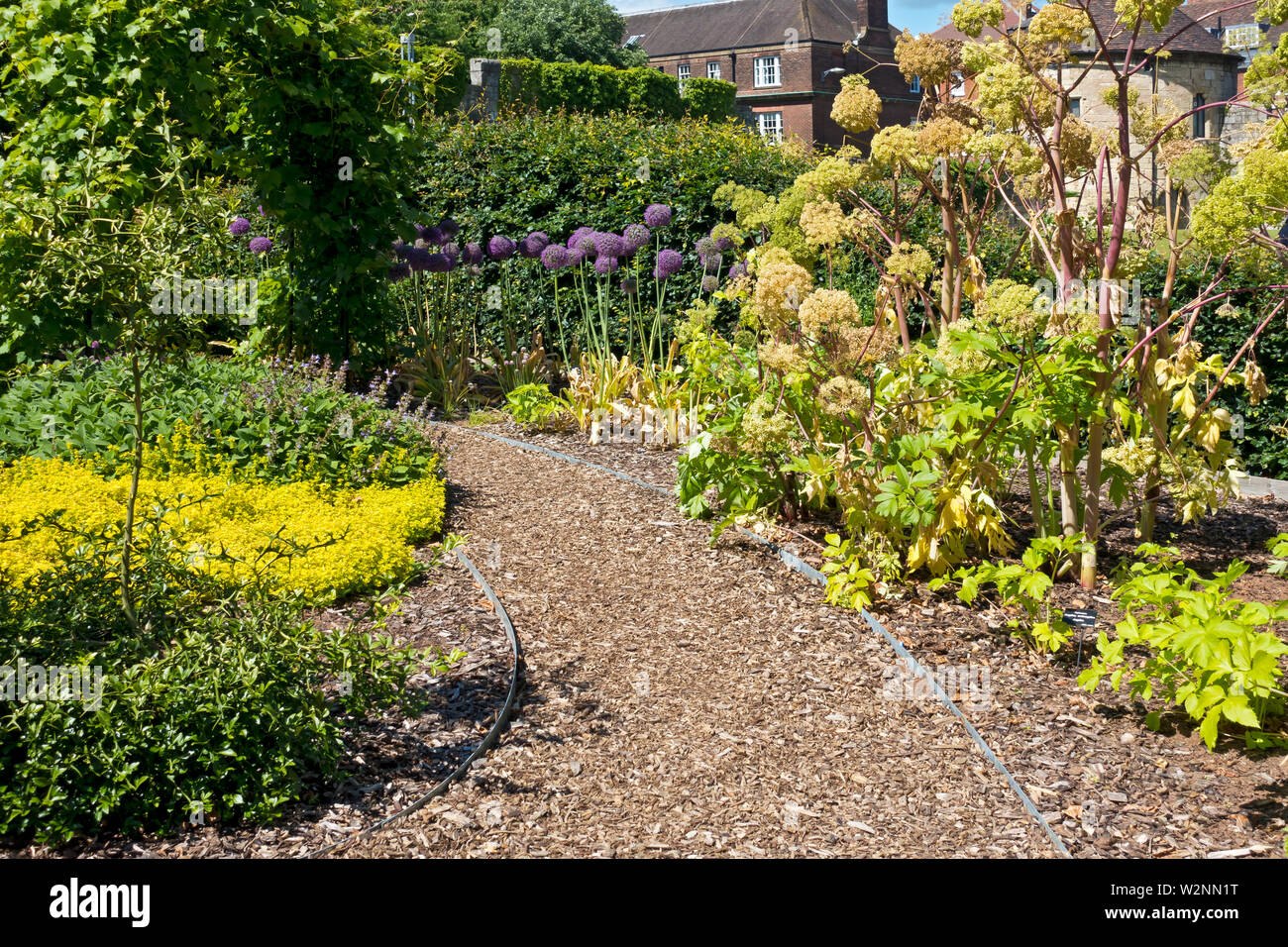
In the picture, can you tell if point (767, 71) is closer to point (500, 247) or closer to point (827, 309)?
point (500, 247)

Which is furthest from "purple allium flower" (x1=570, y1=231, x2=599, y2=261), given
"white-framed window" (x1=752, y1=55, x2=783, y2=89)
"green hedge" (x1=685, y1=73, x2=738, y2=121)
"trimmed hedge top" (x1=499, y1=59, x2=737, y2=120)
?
"white-framed window" (x1=752, y1=55, x2=783, y2=89)

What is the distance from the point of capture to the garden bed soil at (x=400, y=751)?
2.92 metres

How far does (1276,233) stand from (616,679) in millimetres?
3385

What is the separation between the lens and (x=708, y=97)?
35.1 metres

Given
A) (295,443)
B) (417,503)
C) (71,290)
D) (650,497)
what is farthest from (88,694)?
(650,497)

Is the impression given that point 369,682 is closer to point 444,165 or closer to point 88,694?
point 88,694

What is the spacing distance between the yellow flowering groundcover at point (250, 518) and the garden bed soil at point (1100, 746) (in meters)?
2.08

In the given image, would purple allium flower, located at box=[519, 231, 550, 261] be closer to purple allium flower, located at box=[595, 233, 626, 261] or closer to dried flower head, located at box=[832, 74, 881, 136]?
purple allium flower, located at box=[595, 233, 626, 261]

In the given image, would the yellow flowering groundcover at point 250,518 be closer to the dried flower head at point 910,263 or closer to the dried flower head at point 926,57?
the dried flower head at point 910,263

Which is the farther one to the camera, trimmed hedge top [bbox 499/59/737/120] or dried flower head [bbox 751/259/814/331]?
trimmed hedge top [bbox 499/59/737/120]

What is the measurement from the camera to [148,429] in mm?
5797

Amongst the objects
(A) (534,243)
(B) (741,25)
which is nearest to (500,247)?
(A) (534,243)

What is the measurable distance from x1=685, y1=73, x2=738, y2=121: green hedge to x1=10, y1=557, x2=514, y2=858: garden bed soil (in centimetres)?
3227

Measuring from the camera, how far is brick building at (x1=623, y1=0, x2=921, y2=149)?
4212 centimetres
